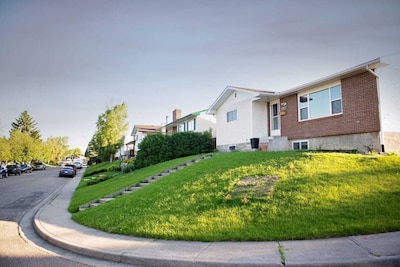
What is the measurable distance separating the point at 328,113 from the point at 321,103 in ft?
2.83

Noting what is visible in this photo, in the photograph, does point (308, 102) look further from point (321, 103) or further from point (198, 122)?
point (198, 122)

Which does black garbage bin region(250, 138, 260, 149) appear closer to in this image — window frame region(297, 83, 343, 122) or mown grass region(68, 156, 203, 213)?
window frame region(297, 83, 343, 122)

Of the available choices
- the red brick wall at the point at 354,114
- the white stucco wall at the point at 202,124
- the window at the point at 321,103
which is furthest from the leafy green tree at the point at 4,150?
the red brick wall at the point at 354,114

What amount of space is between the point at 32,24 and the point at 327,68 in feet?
51.2

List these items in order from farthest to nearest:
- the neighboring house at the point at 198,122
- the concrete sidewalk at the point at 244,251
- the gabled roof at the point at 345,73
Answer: the neighboring house at the point at 198,122
the gabled roof at the point at 345,73
the concrete sidewalk at the point at 244,251

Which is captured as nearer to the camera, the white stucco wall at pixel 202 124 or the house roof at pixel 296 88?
the house roof at pixel 296 88

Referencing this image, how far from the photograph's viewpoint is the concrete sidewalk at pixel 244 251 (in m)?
4.45

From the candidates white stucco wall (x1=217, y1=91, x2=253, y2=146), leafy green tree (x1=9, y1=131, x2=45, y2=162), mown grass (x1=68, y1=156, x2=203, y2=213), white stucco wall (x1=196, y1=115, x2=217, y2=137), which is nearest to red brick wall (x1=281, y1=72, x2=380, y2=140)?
white stucco wall (x1=217, y1=91, x2=253, y2=146)

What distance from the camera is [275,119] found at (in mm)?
18828

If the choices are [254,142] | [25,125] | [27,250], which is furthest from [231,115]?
[25,125]

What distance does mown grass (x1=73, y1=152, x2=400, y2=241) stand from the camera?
5867 mm

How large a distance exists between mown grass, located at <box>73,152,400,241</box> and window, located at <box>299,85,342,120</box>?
525 cm

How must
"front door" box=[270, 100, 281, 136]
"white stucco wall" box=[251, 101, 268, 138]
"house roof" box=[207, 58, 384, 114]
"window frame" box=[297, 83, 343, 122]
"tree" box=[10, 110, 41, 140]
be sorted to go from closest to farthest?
"house roof" box=[207, 58, 384, 114], "window frame" box=[297, 83, 343, 122], "front door" box=[270, 100, 281, 136], "white stucco wall" box=[251, 101, 268, 138], "tree" box=[10, 110, 41, 140]

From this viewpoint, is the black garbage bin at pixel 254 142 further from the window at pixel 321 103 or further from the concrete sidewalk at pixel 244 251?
the concrete sidewalk at pixel 244 251
